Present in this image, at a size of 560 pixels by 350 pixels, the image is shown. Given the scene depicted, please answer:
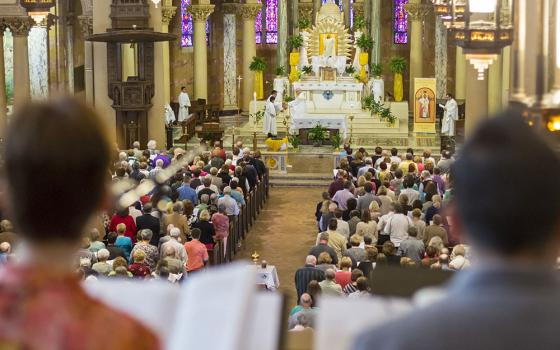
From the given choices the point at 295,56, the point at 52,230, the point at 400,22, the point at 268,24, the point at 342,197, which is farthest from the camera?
the point at 268,24

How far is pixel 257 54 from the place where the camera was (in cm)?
4531

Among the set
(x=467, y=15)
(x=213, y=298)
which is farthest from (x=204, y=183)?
(x=213, y=298)

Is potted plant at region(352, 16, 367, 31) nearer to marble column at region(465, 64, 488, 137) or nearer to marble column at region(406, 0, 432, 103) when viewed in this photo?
marble column at region(406, 0, 432, 103)

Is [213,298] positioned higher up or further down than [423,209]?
higher up

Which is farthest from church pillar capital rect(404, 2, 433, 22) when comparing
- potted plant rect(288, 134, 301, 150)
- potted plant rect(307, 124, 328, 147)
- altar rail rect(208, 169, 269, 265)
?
altar rail rect(208, 169, 269, 265)

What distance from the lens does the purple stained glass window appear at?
45500 millimetres

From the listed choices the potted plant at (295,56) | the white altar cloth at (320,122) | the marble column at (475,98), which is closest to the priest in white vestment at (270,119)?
the white altar cloth at (320,122)

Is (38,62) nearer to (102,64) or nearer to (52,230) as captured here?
(102,64)

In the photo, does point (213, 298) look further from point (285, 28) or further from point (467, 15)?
point (285, 28)

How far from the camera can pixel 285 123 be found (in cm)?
3384

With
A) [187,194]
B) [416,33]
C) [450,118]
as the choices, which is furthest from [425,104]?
[187,194]

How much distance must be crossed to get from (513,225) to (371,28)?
129 feet

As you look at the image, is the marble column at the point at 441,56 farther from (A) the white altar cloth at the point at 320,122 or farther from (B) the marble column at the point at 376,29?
(A) the white altar cloth at the point at 320,122

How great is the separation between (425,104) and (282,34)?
9.05m
